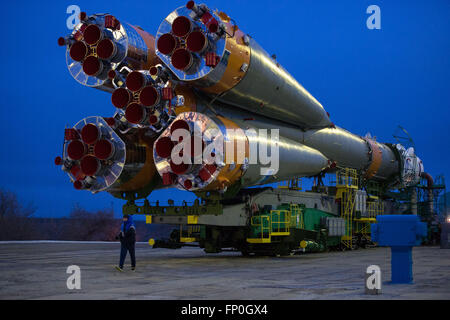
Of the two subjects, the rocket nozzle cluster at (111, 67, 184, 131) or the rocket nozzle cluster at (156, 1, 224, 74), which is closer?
the rocket nozzle cluster at (156, 1, 224, 74)

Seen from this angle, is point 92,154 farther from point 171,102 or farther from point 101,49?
point 101,49

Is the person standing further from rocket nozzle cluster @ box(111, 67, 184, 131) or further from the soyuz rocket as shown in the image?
rocket nozzle cluster @ box(111, 67, 184, 131)

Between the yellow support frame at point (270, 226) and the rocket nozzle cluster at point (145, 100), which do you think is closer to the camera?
the rocket nozzle cluster at point (145, 100)

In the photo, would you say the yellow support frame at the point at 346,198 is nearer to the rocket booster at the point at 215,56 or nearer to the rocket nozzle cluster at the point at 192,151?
the rocket booster at the point at 215,56

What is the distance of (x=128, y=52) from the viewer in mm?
14703

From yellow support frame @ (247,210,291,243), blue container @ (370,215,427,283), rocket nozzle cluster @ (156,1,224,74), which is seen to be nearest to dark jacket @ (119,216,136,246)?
rocket nozzle cluster @ (156,1,224,74)

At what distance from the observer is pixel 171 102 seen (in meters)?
14.0

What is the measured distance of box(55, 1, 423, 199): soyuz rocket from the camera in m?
13.7

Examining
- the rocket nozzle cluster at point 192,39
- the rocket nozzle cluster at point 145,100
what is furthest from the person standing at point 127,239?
the rocket nozzle cluster at point 192,39

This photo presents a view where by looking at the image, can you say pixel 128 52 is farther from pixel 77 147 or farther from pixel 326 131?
pixel 326 131

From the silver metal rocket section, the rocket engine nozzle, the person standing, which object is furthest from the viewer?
the silver metal rocket section

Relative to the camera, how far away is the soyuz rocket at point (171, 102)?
1371cm

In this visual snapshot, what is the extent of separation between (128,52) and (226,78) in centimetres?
290

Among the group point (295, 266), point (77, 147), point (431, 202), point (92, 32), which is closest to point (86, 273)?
point (77, 147)
